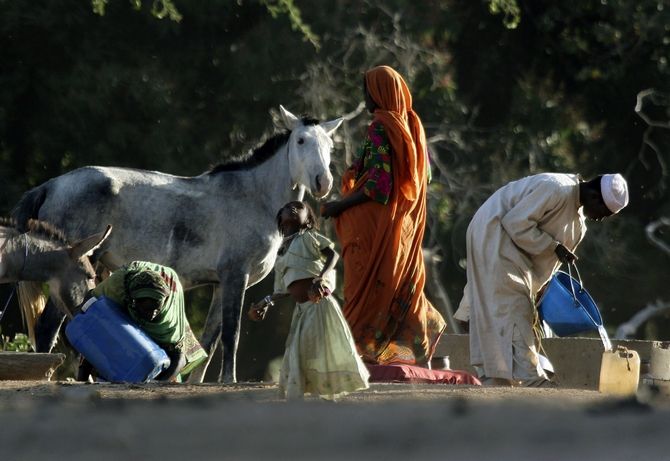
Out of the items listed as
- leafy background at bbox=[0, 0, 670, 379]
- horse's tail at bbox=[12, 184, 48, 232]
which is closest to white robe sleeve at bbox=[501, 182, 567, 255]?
horse's tail at bbox=[12, 184, 48, 232]

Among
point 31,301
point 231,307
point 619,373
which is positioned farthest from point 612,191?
point 31,301

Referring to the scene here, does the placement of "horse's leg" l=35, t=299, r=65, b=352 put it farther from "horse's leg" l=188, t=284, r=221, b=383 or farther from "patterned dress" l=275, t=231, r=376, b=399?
"patterned dress" l=275, t=231, r=376, b=399

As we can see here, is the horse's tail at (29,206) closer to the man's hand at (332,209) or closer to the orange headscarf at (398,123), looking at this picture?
the man's hand at (332,209)

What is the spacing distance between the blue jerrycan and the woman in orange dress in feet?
4.52

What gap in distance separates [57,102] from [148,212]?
559 cm

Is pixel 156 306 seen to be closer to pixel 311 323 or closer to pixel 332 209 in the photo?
pixel 332 209

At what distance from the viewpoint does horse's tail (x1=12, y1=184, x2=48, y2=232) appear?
38.8 ft

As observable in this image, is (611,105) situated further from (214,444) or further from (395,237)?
(214,444)

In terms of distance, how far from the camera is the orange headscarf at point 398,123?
33.3ft

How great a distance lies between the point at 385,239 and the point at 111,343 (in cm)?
190

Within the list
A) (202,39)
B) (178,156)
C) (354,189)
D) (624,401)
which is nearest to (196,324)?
(178,156)

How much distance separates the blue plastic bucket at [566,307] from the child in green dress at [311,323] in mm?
2498

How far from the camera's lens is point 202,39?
59.6ft

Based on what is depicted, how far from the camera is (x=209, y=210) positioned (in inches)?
485
